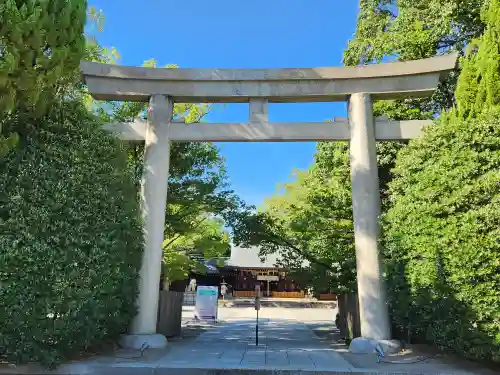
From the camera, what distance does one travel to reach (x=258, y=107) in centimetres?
1041

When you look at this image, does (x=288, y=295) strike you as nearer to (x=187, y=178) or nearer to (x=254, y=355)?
(x=187, y=178)

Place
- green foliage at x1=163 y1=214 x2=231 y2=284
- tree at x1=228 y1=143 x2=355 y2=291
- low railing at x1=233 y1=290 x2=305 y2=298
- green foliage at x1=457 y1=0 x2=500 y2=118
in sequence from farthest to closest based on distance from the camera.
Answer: low railing at x1=233 y1=290 x2=305 y2=298 → green foliage at x1=163 y1=214 x2=231 y2=284 → tree at x1=228 y1=143 x2=355 y2=291 → green foliage at x1=457 y1=0 x2=500 y2=118

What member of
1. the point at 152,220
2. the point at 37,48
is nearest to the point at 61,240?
the point at 152,220

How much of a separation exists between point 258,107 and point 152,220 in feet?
12.8

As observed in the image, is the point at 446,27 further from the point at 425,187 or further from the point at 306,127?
the point at 425,187

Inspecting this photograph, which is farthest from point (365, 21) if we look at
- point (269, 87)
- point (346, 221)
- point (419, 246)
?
point (419, 246)

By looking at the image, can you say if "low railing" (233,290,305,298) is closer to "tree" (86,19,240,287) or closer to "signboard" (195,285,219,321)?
"signboard" (195,285,219,321)

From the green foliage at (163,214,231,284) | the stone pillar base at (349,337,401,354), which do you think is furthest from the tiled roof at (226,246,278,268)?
the stone pillar base at (349,337,401,354)

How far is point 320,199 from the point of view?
42.8 feet

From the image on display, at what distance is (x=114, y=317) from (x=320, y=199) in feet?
24.5

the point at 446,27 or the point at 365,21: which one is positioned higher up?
the point at 365,21

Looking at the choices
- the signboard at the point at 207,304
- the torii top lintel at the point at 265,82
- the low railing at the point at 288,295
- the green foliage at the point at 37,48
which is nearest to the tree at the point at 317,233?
the torii top lintel at the point at 265,82

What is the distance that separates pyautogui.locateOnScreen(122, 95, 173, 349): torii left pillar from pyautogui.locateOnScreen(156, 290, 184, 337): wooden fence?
1742 millimetres

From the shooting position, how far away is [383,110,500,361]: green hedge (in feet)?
22.6
